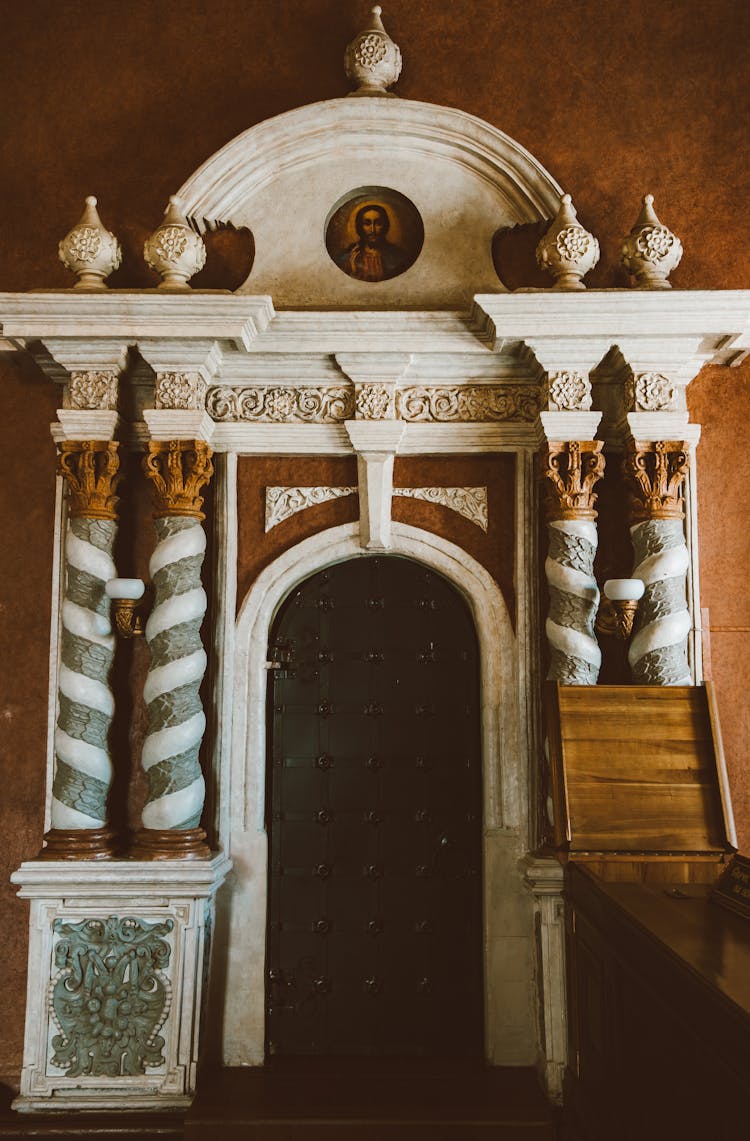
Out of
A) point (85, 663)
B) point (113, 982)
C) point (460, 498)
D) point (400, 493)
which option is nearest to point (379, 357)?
point (400, 493)

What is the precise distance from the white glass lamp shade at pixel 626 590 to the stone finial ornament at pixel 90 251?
9.09ft

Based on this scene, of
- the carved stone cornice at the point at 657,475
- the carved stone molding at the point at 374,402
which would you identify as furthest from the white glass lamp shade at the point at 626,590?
the carved stone molding at the point at 374,402

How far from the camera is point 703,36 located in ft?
16.3

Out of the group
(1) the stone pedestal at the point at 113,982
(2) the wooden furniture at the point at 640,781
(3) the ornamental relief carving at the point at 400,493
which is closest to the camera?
(2) the wooden furniture at the point at 640,781

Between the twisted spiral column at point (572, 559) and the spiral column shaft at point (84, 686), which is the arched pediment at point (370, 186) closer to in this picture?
the twisted spiral column at point (572, 559)

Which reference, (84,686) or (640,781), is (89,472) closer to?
(84,686)

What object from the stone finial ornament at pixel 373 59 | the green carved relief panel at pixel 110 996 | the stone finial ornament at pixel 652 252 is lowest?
the green carved relief panel at pixel 110 996

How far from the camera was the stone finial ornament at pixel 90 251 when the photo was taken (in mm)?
4469

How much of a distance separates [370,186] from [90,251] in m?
1.47

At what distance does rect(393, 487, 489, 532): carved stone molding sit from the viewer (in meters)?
4.75

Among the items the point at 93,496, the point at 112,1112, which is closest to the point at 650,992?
the point at 112,1112

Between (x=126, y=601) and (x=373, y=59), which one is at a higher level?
(x=373, y=59)

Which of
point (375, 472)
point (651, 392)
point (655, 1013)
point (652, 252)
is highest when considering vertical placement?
point (652, 252)

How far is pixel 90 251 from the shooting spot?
446 centimetres
